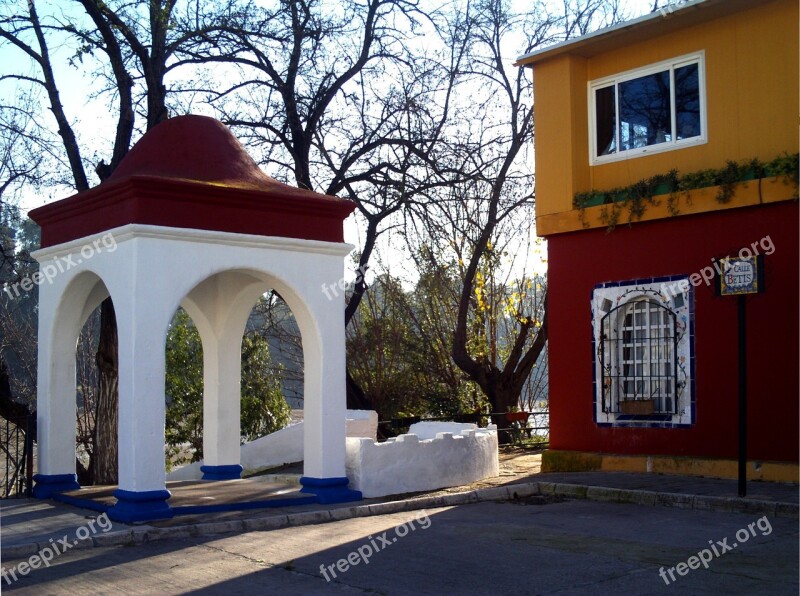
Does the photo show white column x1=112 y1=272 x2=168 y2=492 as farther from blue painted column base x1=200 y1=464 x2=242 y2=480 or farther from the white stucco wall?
the white stucco wall

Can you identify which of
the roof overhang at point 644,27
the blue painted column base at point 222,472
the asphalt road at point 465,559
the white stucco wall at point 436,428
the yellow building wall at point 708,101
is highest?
the roof overhang at point 644,27

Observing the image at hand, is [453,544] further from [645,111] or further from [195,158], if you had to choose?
[645,111]

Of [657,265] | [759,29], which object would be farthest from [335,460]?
[759,29]

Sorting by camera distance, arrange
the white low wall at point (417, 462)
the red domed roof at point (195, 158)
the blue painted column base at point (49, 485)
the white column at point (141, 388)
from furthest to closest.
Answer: the blue painted column base at point (49, 485), the white low wall at point (417, 462), the red domed roof at point (195, 158), the white column at point (141, 388)

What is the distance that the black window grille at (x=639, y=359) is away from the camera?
1351 cm

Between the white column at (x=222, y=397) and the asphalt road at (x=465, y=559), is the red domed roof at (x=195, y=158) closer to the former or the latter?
the white column at (x=222, y=397)

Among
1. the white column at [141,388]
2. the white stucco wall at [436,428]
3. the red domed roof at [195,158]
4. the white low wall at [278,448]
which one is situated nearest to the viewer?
the white column at [141,388]

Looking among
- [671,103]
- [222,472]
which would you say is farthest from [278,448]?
[671,103]

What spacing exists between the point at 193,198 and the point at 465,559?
203 inches

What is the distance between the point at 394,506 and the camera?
11.5m

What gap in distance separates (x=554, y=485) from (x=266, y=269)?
4.81m

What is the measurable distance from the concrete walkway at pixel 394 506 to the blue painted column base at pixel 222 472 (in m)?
2.49

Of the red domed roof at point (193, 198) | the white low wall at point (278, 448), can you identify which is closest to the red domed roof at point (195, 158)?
the red domed roof at point (193, 198)

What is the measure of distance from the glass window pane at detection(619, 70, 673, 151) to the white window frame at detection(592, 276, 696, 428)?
218 centimetres
